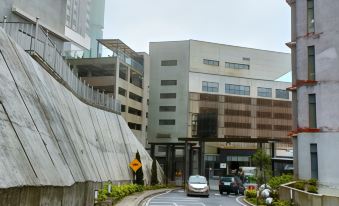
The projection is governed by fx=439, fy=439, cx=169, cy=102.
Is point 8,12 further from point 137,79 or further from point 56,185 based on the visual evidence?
point 137,79

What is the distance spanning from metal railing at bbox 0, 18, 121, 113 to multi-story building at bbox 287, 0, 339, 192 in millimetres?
15358

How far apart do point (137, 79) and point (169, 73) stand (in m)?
6.63

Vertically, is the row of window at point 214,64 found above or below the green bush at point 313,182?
above

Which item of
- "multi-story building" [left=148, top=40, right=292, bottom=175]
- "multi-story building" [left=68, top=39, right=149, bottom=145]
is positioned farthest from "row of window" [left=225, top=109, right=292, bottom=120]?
"multi-story building" [left=68, top=39, right=149, bottom=145]

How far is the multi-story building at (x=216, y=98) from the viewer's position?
82.1 meters

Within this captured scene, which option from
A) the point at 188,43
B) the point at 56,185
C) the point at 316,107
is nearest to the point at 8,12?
the point at 316,107

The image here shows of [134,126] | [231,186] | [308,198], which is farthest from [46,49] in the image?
[134,126]

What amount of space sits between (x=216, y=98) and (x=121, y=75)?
20.3m

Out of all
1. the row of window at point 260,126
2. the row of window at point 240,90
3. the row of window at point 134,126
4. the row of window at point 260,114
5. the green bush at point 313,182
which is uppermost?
the row of window at point 240,90

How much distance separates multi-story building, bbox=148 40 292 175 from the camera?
8212 centimetres

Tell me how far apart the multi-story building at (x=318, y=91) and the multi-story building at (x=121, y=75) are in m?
41.1

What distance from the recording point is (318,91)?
2886cm

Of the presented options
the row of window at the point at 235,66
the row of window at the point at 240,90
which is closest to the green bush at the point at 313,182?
the row of window at the point at 240,90

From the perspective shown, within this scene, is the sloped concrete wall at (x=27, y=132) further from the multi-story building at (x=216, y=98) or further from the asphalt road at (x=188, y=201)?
the multi-story building at (x=216, y=98)
